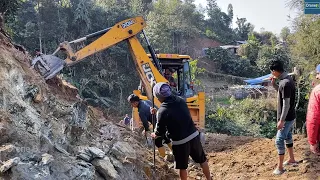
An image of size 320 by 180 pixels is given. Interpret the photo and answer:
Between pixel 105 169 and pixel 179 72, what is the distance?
6333mm

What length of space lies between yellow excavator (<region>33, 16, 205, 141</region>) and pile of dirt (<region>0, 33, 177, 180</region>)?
2.88 feet

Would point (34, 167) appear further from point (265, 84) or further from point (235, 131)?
point (265, 84)

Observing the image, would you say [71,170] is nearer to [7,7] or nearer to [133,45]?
[133,45]

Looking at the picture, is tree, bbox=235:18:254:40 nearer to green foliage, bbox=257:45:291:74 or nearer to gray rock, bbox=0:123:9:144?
green foliage, bbox=257:45:291:74

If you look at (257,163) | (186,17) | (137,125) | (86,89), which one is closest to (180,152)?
(257,163)

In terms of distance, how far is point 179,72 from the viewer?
10805 mm

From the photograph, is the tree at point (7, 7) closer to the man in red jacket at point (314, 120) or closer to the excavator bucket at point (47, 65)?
the excavator bucket at point (47, 65)

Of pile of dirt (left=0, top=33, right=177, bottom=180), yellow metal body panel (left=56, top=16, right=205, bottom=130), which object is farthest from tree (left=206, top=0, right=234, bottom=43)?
pile of dirt (left=0, top=33, right=177, bottom=180)

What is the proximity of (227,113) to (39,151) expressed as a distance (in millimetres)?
15980

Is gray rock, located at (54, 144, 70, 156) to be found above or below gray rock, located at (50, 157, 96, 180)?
above

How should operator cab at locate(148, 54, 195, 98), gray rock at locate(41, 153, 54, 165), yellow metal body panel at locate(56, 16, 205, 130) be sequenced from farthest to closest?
1. operator cab at locate(148, 54, 195, 98)
2. yellow metal body panel at locate(56, 16, 205, 130)
3. gray rock at locate(41, 153, 54, 165)

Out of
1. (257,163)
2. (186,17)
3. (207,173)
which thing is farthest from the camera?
(186,17)

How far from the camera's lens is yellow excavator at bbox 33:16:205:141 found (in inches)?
304

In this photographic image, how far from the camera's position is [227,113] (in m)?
19.6
